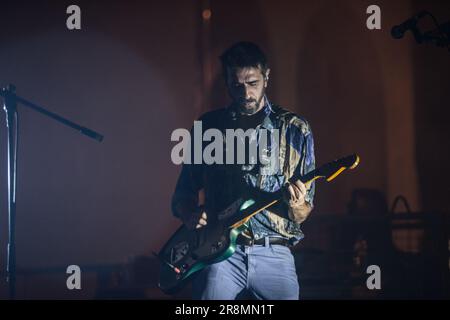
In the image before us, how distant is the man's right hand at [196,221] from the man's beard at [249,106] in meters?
0.55

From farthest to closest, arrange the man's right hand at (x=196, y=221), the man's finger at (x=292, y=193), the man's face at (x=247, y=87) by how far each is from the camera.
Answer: the man's face at (x=247, y=87), the man's right hand at (x=196, y=221), the man's finger at (x=292, y=193)

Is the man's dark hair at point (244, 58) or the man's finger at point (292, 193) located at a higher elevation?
the man's dark hair at point (244, 58)

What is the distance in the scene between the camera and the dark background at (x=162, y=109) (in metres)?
4.34

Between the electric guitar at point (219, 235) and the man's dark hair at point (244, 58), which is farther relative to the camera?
the man's dark hair at point (244, 58)

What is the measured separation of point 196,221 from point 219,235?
0.13 meters

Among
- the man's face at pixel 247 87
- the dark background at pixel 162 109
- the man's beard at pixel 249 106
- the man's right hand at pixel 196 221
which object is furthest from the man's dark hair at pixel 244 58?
the dark background at pixel 162 109

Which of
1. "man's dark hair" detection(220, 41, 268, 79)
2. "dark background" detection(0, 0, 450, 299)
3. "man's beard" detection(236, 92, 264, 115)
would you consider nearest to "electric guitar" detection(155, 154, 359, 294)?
"man's beard" detection(236, 92, 264, 115)

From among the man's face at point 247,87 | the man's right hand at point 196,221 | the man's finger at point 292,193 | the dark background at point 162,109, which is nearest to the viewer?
the man's finger at point 292,193

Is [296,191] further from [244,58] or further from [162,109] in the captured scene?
[162,109]

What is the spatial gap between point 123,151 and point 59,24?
112 cm

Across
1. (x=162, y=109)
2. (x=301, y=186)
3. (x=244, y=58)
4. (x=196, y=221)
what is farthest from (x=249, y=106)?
(x=162, y=109)

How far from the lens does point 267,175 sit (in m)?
2.70

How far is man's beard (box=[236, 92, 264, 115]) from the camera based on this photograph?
277 centimetres

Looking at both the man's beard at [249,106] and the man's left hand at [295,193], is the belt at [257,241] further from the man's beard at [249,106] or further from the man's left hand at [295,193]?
the man's beard at [249,106]
